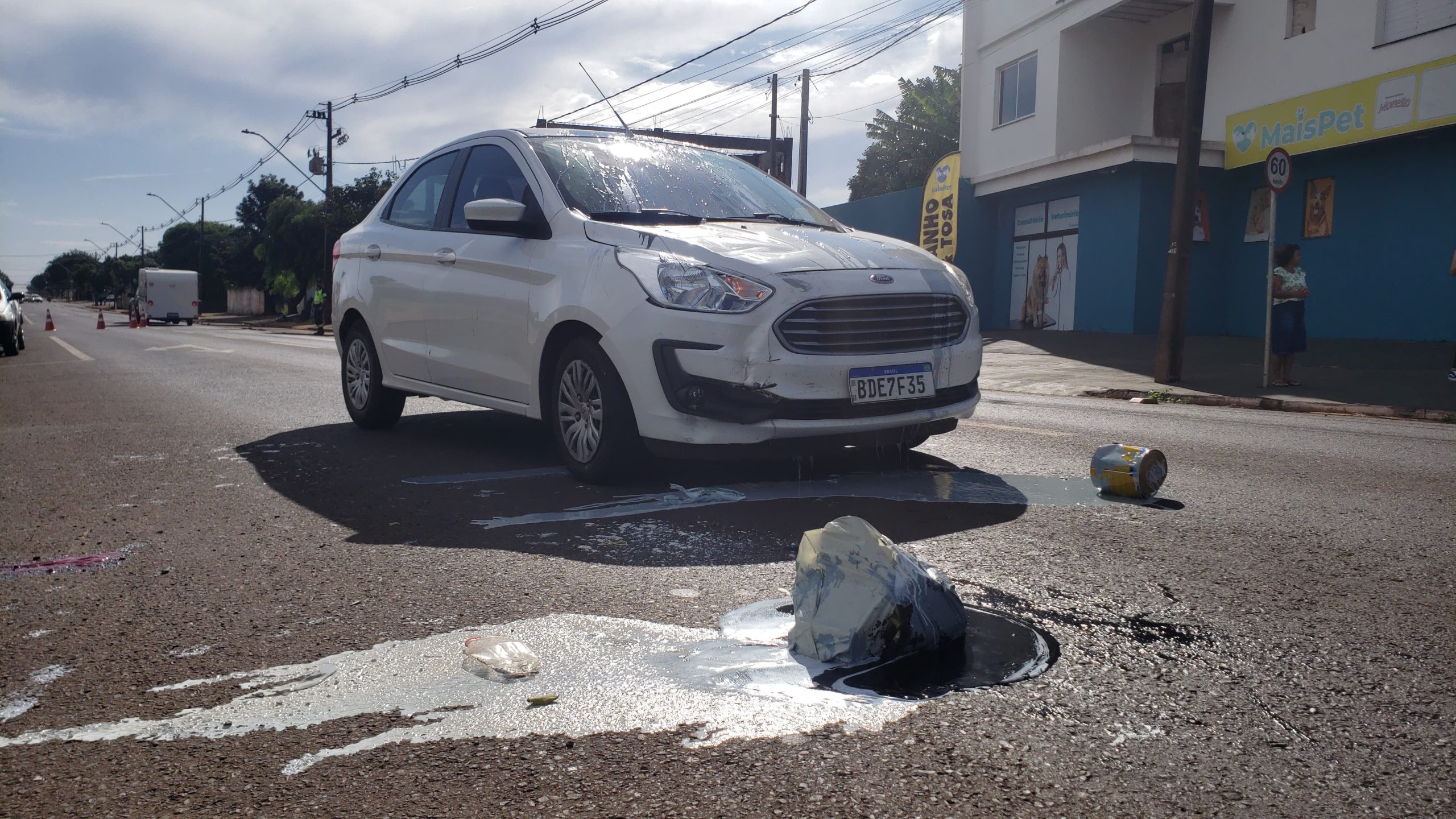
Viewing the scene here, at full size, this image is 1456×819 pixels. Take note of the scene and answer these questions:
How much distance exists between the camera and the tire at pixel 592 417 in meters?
4.84

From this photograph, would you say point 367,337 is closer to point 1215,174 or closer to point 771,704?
point 771,704

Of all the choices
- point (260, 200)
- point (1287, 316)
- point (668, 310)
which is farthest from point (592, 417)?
point (260, 200)

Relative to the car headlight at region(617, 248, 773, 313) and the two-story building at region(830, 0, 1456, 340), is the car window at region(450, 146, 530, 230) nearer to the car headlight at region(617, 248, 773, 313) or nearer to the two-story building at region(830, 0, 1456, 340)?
the car headlight at region(617, 248, 773, 313)

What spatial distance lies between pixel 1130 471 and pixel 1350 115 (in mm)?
15787

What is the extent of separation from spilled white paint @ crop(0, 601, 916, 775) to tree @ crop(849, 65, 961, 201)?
161 feet

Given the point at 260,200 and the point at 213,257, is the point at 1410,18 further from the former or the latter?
the point at 213,257

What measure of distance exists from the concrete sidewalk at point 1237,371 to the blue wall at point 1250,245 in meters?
0.67

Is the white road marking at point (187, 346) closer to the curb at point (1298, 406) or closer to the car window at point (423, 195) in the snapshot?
the car window at point (423, 195)

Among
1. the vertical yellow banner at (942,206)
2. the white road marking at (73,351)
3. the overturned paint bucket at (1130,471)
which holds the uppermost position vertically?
the vertical yellow banner at (942,206)

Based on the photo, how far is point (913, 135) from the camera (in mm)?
53875

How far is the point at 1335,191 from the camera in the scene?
18.6 metres

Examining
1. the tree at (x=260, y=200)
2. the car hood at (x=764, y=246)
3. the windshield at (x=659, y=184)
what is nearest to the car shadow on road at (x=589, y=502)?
the car hood at (x=764, y=246)

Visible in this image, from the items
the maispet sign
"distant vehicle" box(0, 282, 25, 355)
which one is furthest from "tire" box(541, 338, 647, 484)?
"distant vehicle" box(0, 282, 25, 355)

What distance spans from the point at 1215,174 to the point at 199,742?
74.4ft
